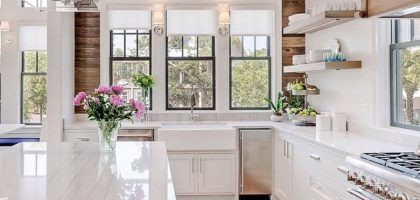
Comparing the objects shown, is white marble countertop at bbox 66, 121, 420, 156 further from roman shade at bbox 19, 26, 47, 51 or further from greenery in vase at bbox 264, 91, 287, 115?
roman shade at bbox 19, 26, 47, 51

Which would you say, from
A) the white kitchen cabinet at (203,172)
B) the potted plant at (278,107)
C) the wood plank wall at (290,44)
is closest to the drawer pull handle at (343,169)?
the white kitchen cabinet at (203,172)

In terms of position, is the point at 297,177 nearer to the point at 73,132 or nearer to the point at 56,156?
the point at 56,156

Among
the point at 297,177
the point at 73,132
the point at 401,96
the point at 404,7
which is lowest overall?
the point at 297,177

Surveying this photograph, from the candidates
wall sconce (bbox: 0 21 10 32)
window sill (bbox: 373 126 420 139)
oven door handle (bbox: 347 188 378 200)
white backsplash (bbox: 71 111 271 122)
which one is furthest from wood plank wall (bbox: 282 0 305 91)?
wall sconce (bbox: 0 21 10 32)

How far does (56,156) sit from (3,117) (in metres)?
4.71

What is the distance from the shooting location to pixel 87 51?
533 cm

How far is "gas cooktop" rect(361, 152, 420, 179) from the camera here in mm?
2057

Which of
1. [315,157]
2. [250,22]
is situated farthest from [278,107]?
[315,157]

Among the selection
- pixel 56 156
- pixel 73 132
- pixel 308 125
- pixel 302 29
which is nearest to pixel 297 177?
pixel 308 125

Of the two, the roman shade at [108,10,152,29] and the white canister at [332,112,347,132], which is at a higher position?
the roman shade at [108,10,152,29]

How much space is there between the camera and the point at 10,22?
674 centimetres

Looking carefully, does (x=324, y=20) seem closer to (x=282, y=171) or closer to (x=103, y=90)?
(x=282, y=171)

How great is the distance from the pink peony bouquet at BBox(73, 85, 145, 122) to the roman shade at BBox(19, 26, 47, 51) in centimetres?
443

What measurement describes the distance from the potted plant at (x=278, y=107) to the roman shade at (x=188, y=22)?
4.33ft
